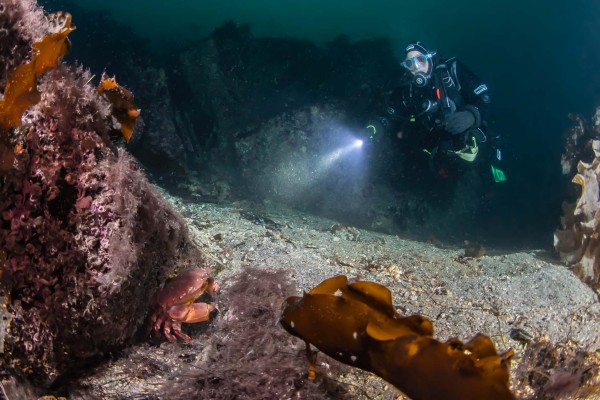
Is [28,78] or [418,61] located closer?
[28,78]

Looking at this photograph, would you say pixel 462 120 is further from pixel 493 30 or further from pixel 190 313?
pixel 493 30

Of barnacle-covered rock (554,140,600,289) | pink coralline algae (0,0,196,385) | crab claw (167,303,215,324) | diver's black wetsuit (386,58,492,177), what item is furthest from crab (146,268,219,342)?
diver's black wetsuit (386,58,492,177)

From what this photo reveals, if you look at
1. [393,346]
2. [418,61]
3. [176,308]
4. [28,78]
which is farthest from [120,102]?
[418,61]

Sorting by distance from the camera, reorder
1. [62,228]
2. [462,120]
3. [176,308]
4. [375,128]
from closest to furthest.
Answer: [62,228] < [176,308] < [462,120] < [375,128]

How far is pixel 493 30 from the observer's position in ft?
217

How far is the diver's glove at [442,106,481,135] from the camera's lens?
7.62m

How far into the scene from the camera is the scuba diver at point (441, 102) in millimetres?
7766

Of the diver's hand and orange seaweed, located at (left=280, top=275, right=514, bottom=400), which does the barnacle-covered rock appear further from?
orange seaweed, located at (left=280, top=275, right=514, bottom=400)

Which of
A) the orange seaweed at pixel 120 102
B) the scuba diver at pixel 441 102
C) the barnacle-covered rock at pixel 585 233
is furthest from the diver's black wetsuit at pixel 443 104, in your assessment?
the orange seaweed at pixel 120 102

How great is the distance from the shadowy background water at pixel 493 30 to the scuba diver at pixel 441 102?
22373 millimetres

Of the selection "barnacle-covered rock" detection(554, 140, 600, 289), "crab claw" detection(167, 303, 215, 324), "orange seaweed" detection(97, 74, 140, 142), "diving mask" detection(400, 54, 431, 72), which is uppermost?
"diving mask" detection(400, 54, 431, 72)

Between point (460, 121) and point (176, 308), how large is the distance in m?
7.29

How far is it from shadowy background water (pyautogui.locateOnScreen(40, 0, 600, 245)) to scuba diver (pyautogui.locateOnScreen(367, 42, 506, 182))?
2237 centimetres

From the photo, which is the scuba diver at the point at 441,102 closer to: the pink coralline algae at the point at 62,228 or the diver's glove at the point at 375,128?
the diver's glove at the point at 375,128
